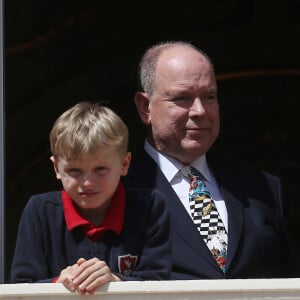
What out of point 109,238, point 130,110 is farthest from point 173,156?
point 130,110

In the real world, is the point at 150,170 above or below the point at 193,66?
below

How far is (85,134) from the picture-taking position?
→ 236 centimetres

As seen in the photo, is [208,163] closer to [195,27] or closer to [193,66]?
[193,66]

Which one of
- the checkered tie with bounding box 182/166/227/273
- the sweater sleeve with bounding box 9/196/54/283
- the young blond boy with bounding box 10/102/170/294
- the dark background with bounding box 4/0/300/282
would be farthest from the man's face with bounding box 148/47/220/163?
the dark background with bounding box 4/0/300/282

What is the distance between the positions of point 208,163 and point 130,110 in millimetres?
1045

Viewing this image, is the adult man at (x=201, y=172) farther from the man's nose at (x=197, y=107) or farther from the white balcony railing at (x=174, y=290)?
the white balcony railing at (x=174, y=290)

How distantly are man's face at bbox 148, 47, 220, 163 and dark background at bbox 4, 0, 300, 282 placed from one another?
0.91 m

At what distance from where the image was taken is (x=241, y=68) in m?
4.12

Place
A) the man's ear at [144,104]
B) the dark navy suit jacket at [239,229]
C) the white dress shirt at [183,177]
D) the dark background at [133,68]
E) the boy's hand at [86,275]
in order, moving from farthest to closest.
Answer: the dark background at [133,68] → the man's ear at [144,104] → the white dress shirt at [183,177] → the dark navy suit jacket at [239,229] → the boy's hand at [86,275]

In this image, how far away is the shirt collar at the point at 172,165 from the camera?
9.42 ft

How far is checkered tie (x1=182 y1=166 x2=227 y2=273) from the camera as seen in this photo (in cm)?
274

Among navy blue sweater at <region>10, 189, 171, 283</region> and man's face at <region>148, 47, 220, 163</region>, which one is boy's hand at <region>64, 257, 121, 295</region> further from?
man's face at <region>148, 47, 220, 163</region>

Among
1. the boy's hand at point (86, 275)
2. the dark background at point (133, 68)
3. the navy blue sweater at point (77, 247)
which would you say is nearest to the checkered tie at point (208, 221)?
the navy blue sweater at point (77, 247)

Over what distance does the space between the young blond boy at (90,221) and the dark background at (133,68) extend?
1.34 m
